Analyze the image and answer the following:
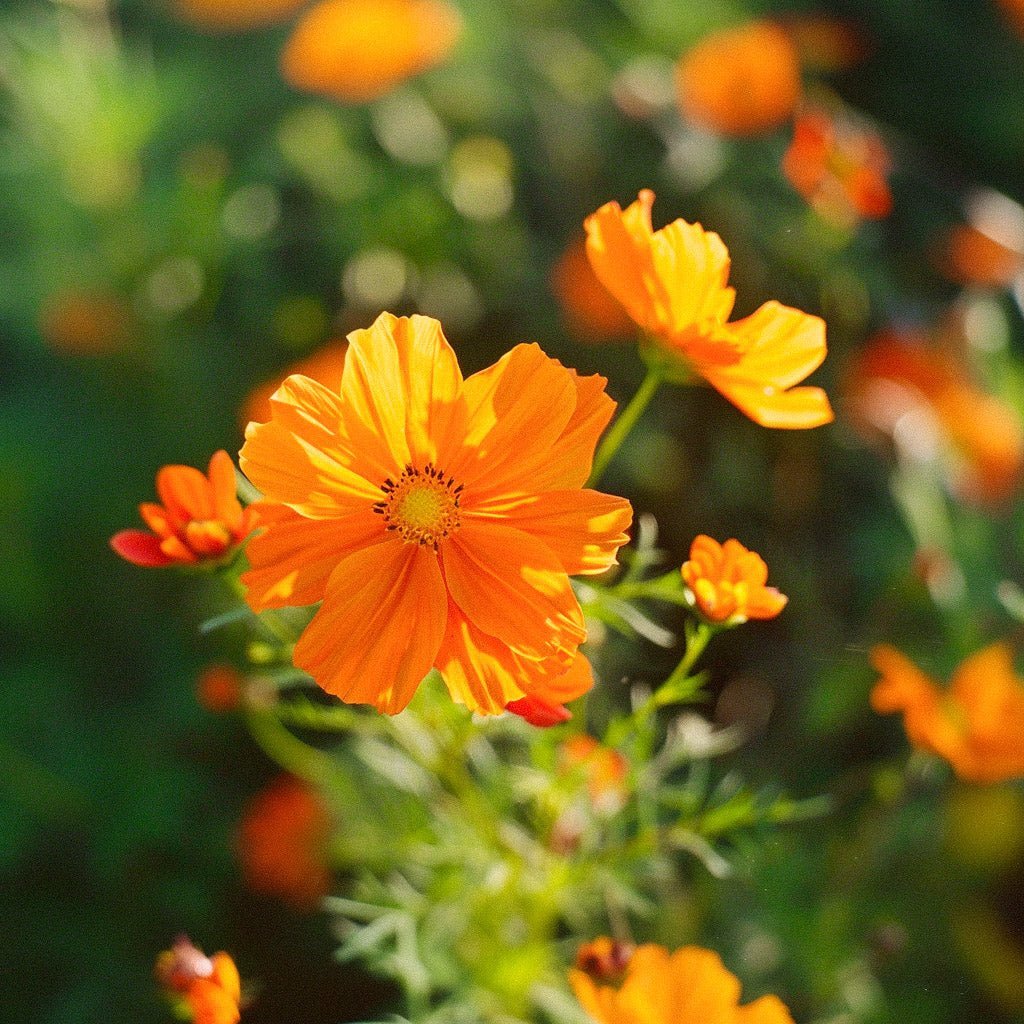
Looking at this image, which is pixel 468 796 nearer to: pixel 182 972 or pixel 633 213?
pixel 182 972

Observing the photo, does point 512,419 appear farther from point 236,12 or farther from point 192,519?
point 236,12

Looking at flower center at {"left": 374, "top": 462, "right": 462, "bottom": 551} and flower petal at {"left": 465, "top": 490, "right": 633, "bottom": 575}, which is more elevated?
flower petal at {"left": 465, "top": 490, "right": 633, "bottom": 575}

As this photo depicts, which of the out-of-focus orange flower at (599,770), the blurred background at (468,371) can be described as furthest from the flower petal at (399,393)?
the blurred background at (468,371)

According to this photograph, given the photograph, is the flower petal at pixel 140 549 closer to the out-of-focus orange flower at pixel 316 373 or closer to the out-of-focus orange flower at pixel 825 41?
the out-of-focus orange flower at pixel 316 373

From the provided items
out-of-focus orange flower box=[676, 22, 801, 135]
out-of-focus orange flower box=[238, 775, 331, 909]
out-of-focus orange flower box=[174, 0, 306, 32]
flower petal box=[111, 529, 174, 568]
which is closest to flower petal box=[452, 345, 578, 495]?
flower petal box=[111, 529, 174, 568]

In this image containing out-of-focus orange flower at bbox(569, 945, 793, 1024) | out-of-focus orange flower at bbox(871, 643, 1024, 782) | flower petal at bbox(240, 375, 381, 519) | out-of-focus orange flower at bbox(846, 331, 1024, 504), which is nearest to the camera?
flower petal at bbox(240, 375, 381, 519)

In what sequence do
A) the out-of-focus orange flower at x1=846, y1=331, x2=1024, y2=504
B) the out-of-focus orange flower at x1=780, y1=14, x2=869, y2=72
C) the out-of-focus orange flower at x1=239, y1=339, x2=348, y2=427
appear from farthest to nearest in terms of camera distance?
the out-of-focus orange flower at x1=780, y1=14, x2=869, y2=72, the out-of-focus orange flower at x1=846, y1=331, x2=1024, y2=504, the out-of-focus orange flower at x1=239, y1=339, x2=348, y2=427

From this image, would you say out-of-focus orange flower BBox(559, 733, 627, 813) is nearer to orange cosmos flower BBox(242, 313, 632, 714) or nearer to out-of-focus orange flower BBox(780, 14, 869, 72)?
orange cosmos flower BBox(242, 313, 632, 714)
